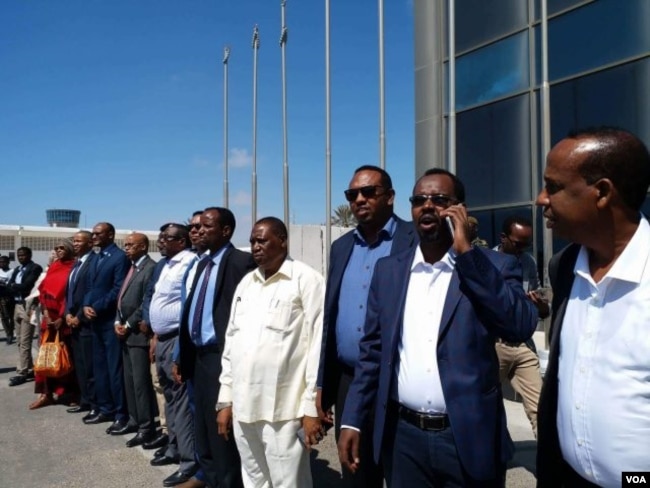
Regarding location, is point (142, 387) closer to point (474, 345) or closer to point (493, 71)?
point (474, 345)

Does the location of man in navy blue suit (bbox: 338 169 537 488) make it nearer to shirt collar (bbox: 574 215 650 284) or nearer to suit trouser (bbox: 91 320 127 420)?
shirt collar (bbox: 574 215 650 284)

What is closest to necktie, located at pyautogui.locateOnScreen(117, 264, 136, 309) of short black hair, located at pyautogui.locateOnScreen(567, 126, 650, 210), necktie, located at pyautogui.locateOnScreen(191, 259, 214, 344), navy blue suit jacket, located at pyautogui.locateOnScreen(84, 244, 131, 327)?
navy blue suit jacket, located at pyautogui.locateOnScreen(84, 244, 131, 327)

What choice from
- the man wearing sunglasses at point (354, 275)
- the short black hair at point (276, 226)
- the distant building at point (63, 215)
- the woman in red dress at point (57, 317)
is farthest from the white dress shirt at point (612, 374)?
the distant building at point (63, 215)

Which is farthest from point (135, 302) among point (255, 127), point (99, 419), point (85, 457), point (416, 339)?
point (255, 127)

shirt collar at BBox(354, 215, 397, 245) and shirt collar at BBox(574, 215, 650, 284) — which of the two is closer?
shirt collar at BBox(574, 215, 650, 284)

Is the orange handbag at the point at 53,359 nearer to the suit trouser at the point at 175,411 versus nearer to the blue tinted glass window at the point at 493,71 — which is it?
the suit trouser at the point at 175,411

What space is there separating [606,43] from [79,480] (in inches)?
427

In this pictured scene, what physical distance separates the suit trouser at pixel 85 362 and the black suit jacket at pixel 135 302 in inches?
44.3

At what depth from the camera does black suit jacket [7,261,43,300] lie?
32.7 ft

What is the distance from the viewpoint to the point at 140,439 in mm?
5246

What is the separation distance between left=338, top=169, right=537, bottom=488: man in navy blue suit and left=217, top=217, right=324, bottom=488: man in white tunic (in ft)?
2.48

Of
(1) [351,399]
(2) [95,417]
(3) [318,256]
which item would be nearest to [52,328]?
(2) [95,417]

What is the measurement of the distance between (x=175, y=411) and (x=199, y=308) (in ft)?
4.18

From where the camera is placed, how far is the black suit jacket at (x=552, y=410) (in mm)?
1720
